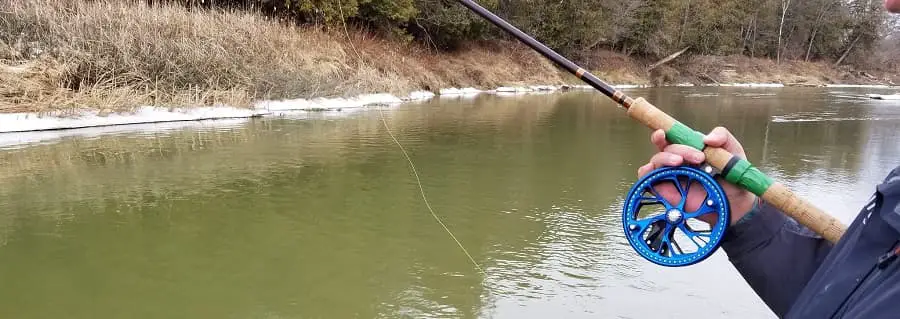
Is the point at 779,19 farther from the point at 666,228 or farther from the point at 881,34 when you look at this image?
the point at 666,228

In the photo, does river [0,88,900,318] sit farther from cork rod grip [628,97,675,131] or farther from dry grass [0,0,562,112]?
dry grass [0,0,562,112]

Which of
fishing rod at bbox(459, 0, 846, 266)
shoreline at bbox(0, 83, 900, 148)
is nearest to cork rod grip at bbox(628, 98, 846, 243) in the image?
fishing rod at bbox(459, 0, 846, 266)

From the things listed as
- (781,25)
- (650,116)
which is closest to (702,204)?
(650,116)

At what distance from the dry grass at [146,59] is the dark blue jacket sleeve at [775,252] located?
8.97 m

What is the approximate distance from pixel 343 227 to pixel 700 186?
294 centimetres

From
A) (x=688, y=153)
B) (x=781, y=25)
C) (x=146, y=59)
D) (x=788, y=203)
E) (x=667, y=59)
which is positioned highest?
(x=781, y=25)

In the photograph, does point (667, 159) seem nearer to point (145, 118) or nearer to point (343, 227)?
point (343, 227)

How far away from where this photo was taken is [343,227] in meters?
4.00

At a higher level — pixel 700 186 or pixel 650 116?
pixel 650 116

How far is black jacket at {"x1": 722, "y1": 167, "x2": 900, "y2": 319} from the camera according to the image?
84 cm

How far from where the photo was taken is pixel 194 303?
9.18 ft

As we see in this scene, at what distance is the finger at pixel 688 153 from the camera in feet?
4.53

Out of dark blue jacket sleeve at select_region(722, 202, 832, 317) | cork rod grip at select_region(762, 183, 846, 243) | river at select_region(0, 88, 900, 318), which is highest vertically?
cork rod grip at select_region(762, 183, 846, 243)

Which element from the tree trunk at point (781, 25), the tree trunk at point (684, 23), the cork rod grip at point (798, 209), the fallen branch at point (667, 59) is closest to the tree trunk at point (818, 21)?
the tree trunk at point (781, 25)
